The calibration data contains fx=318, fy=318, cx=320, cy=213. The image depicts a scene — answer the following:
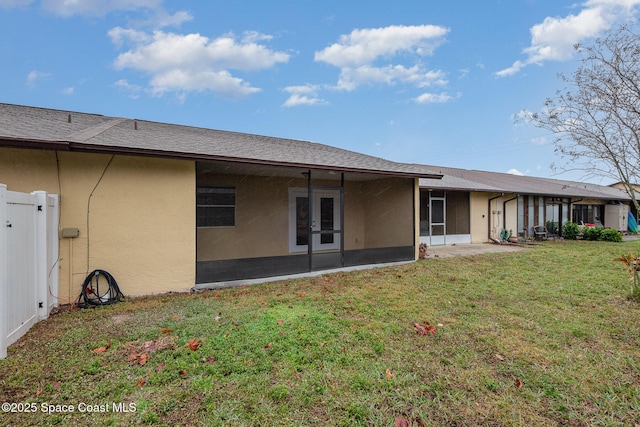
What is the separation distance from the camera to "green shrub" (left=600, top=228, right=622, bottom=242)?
15.5 m

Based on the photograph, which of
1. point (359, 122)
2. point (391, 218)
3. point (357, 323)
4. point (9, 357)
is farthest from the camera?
point (359, 122)

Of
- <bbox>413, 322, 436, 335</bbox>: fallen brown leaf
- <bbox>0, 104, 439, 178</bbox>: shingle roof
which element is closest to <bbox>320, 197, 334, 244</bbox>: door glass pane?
<bbox>0, 104, 439, 178</bbox>: shingle roof

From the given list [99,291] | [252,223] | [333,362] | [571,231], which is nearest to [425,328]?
[333,362]

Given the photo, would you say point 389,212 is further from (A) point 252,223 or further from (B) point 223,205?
(B) point 223,205

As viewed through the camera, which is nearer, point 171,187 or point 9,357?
point 9,357

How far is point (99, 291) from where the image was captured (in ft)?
17.5

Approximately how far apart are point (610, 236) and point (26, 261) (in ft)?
70.0

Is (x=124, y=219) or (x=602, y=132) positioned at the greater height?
(x=602, y=132)

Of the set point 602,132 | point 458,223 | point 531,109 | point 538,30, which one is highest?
point 538,30

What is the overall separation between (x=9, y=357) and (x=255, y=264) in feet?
14.3

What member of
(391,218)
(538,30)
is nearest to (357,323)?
(391,218)

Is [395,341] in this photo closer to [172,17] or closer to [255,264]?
[255,264]

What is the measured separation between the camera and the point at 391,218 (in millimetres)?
10797

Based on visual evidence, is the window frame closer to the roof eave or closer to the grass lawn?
the roof eave
